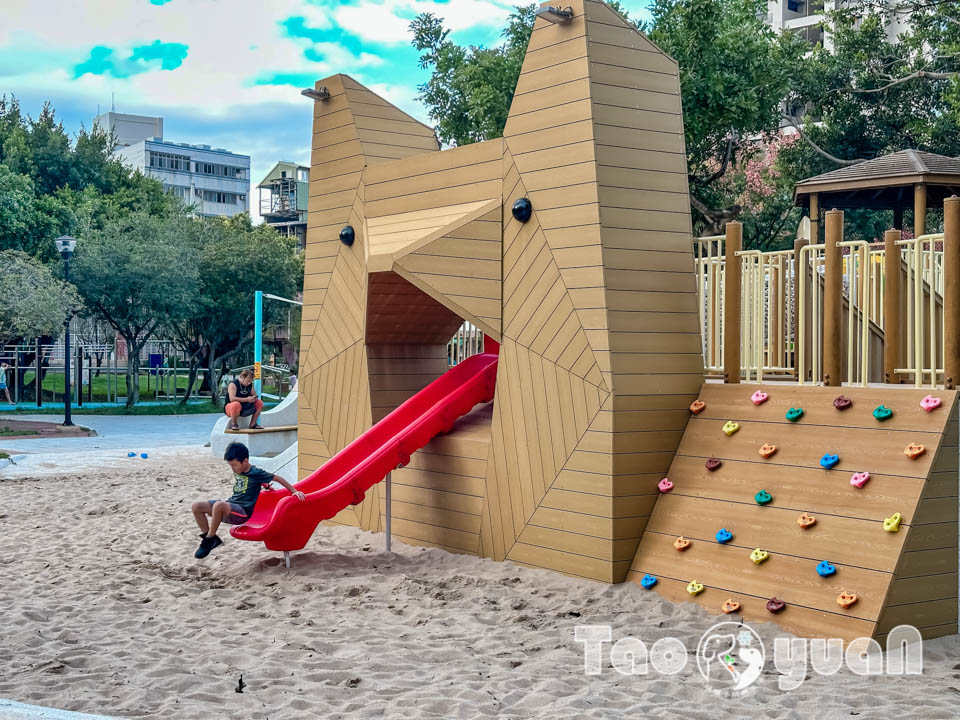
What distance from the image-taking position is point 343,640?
Answer: 5848 millimetres

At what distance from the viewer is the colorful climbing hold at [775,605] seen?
5.88 meters

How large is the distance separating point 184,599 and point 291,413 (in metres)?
10.7

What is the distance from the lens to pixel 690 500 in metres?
6.92

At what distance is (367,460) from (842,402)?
12.5 ft

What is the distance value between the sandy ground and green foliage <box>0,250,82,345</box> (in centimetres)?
1714

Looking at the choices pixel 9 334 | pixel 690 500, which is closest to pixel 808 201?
pixel 690 500

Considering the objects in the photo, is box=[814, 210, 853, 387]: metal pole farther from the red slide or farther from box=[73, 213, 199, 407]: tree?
box=[73, 213, 199, 407]: tree

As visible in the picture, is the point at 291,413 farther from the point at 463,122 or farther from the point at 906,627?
the point at 906,627

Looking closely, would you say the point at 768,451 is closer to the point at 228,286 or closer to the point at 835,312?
the point at 835,312

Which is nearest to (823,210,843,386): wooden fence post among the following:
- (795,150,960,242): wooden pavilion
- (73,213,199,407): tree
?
(795,150,960,242): wooden pavilion

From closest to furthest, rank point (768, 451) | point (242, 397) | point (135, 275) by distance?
point (768, 451), point (242, 397), point (135, 275)

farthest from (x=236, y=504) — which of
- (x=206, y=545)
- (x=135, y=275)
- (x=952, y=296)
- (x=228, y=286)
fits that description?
(x=228, y=286)

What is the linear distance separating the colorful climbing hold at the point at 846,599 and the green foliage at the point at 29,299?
23272 mm

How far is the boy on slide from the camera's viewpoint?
7.63 m
